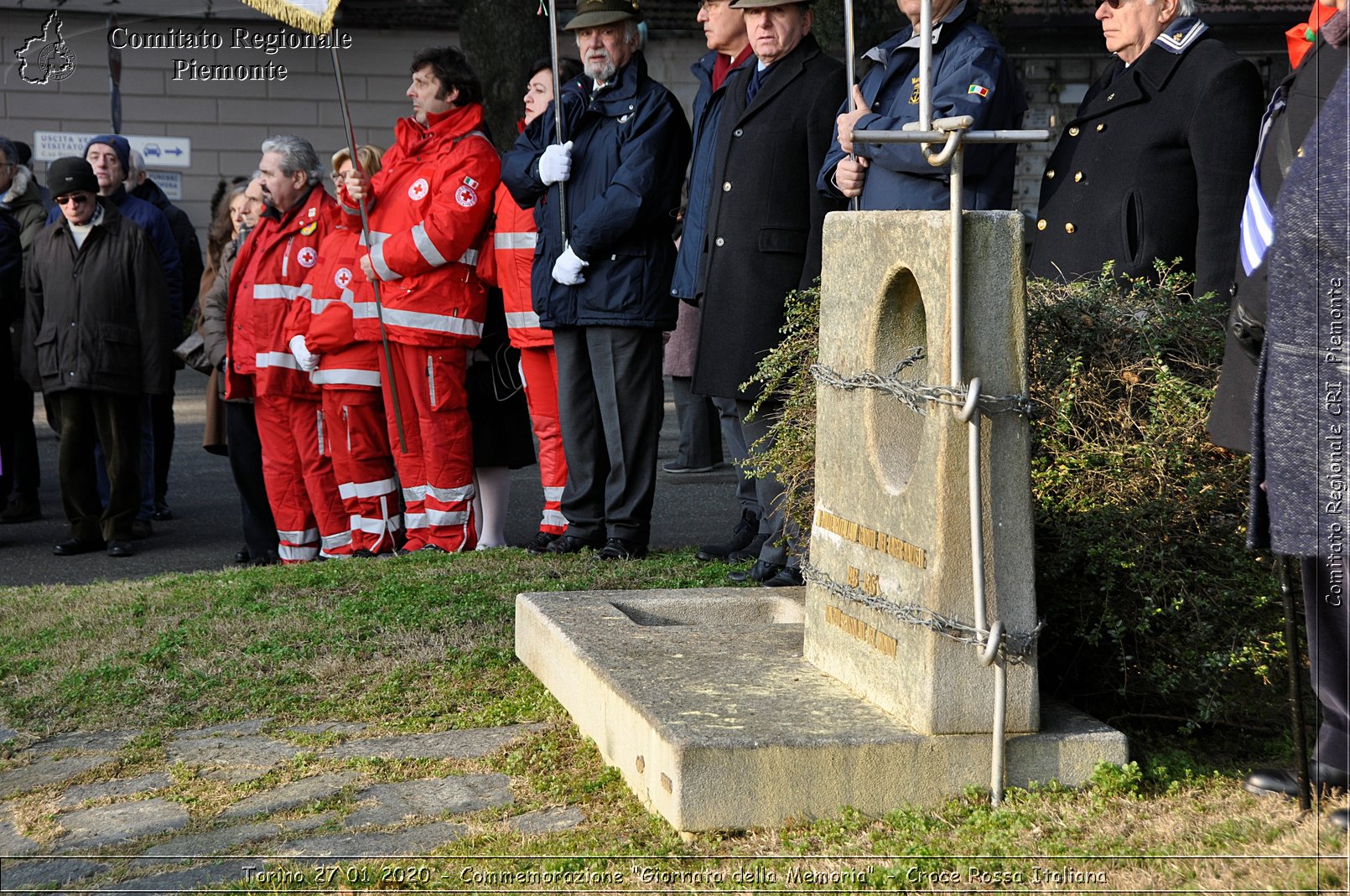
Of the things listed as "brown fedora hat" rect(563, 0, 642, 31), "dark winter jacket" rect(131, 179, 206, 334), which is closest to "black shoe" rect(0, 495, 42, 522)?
"dark winter jacket" rect(131, 179, 206, 334)

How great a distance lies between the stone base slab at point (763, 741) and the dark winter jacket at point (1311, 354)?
0.79m

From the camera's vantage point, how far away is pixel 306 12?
24.7 ft

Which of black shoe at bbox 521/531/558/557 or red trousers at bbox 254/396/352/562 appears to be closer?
black shoe at bbox 521/531/558/557

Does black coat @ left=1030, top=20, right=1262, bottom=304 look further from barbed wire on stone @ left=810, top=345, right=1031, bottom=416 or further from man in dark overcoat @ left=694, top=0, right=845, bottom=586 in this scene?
Answer: barbed wire on stone @ left=810, top=345, right=1031, bottom=416

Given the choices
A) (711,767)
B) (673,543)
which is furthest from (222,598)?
(711,767)

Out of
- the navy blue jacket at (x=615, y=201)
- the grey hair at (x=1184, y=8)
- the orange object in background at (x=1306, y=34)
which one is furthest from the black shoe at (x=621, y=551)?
the orange object in background at (x=1306, y=34)

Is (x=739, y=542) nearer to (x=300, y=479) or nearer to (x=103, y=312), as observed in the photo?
(x=300, y=479)

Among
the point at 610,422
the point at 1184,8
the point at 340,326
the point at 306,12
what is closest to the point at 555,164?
the point at 610,422

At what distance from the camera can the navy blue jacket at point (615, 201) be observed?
646cm

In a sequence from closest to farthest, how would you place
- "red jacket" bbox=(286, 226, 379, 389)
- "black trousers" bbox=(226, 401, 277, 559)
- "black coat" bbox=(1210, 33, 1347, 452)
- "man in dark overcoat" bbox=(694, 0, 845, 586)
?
1. "black coat" bbox=(1210, 33, 1347, 452)
2. "man in dark overcoat" bbox=(694, 0, 845, 586)
3. "red jacket" bbox=(286, 226, 379, 389)
4. "black trousers" bbox=(226, 401, 277, 559)

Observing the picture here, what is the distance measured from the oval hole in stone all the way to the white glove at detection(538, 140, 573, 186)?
→ 3239 mm

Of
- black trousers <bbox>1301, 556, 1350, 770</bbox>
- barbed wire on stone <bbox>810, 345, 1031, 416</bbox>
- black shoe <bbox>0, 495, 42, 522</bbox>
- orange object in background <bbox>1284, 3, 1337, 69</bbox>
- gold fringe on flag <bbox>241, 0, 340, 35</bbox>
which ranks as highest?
gold fringe on flag <bbox>241, 0, 340, 35</bbox>

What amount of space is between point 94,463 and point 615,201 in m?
3.92

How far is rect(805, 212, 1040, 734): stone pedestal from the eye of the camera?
11.0 feet
